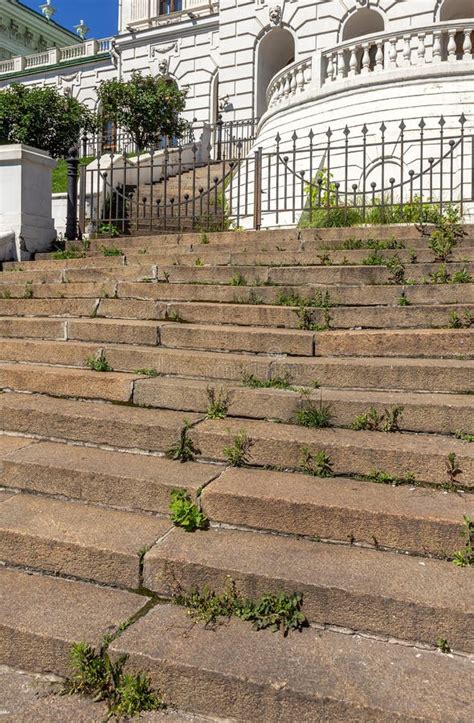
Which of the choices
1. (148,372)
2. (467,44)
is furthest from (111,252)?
(467,44)

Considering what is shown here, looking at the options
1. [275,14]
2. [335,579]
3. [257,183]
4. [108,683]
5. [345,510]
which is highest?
[275,14]

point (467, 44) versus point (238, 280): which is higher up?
point (467, 44)

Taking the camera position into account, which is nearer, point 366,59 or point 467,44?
point 467,44

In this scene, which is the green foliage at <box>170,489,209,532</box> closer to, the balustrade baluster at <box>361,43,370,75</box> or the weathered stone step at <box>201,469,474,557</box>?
the weathered stone step at <box>201,469,474,557</box>

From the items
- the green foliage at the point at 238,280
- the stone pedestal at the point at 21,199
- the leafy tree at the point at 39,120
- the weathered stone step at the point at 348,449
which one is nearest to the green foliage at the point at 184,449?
the weathered stone step at the point at 348,449

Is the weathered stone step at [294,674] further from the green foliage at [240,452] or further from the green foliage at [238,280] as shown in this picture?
the green foliage at [238,280]

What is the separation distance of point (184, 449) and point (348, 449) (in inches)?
40.9

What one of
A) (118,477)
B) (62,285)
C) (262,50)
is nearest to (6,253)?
(62,285)

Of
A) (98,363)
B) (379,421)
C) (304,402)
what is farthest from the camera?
Answer: (98,363)

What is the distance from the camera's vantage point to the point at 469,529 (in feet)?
8.84

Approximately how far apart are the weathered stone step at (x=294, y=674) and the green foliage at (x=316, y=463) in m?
1.02

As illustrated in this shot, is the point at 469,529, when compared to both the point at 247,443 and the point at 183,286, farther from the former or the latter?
the point at 183,286

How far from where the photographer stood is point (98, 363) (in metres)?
4.91

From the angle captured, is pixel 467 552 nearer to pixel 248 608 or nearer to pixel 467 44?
pixel 248 608
